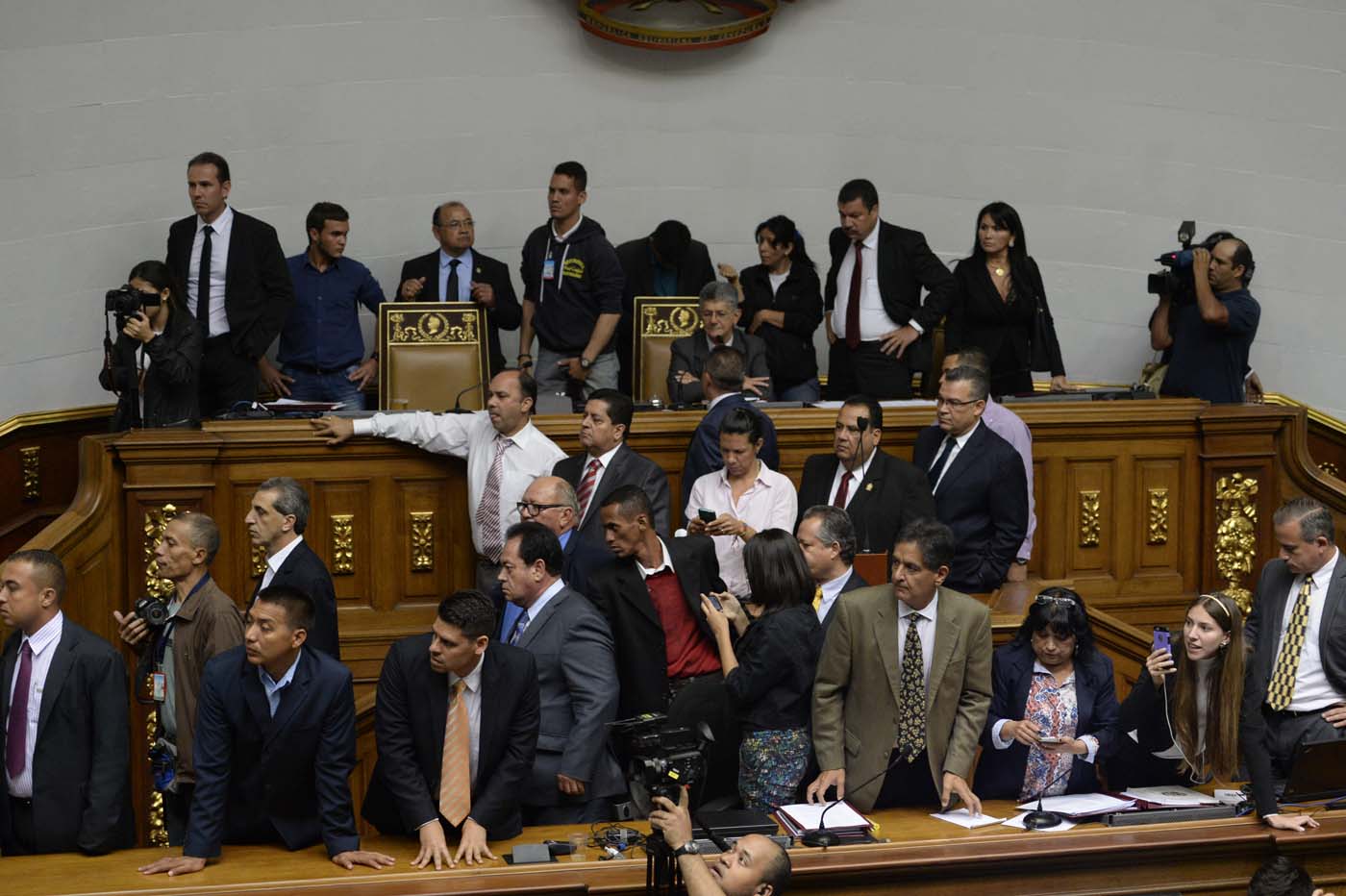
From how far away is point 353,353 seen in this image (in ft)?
26.6

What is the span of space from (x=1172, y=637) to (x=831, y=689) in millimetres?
1046

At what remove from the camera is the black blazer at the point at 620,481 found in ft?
20.1

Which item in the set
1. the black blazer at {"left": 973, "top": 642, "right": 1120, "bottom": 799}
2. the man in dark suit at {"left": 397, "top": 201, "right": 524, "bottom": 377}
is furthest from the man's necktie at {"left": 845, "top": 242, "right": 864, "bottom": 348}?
the black blazer at {"left": 973, "top": 642, "right": 1120, "bottom": 799}

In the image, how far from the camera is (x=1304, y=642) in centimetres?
555

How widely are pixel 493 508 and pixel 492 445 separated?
25cm

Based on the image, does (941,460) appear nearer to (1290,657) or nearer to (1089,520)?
(1089,520)

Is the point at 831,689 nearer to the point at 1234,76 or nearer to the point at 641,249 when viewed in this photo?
the point at 641,249

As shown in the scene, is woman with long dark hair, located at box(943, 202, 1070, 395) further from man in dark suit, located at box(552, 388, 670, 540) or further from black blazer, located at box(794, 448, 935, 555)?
man in dark suit, located at box(552, 388, 670, 540)

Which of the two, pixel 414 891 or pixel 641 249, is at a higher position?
pixel 641 249

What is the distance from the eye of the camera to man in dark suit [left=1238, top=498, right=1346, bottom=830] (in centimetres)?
548

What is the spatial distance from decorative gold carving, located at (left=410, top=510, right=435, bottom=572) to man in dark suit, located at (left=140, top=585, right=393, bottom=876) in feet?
6.76

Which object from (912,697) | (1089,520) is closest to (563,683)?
(912,697)

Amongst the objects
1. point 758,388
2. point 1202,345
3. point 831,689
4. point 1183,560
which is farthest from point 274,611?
point 1202,345

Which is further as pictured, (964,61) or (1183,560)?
(964,61)
